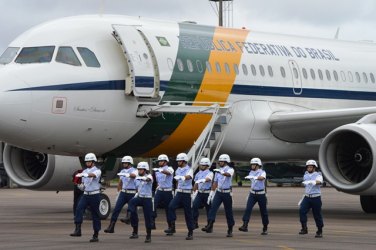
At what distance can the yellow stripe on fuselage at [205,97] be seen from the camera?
2561 cm

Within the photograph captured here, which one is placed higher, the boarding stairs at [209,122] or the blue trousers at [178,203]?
the boarding stairs at [209,122]

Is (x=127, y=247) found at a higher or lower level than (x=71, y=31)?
lower

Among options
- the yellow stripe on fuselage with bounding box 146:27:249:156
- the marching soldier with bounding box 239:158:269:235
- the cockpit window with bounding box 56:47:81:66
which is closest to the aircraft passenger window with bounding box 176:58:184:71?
the yellow stripe on fuselage with bounding box 146:27:249:156

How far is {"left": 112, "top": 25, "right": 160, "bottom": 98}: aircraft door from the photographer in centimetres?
2406

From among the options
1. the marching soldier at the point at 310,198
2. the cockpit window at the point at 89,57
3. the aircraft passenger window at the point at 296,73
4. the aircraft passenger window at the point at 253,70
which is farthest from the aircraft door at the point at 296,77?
the marching soldier at the point at 310,198

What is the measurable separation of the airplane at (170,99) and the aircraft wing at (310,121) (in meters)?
0.03

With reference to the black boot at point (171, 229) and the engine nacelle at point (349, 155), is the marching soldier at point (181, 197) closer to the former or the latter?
the black boot at point (171, 229)

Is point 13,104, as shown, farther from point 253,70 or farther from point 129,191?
point 253,70

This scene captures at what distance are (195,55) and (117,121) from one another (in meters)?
3.13

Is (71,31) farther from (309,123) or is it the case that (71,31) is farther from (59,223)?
(309,123)

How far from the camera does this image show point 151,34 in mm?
25297

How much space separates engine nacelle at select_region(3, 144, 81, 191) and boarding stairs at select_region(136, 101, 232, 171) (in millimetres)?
3761

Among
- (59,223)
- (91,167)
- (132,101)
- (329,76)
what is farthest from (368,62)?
(91,167)

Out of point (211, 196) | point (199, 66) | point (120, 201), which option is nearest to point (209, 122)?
point (199, 66)
